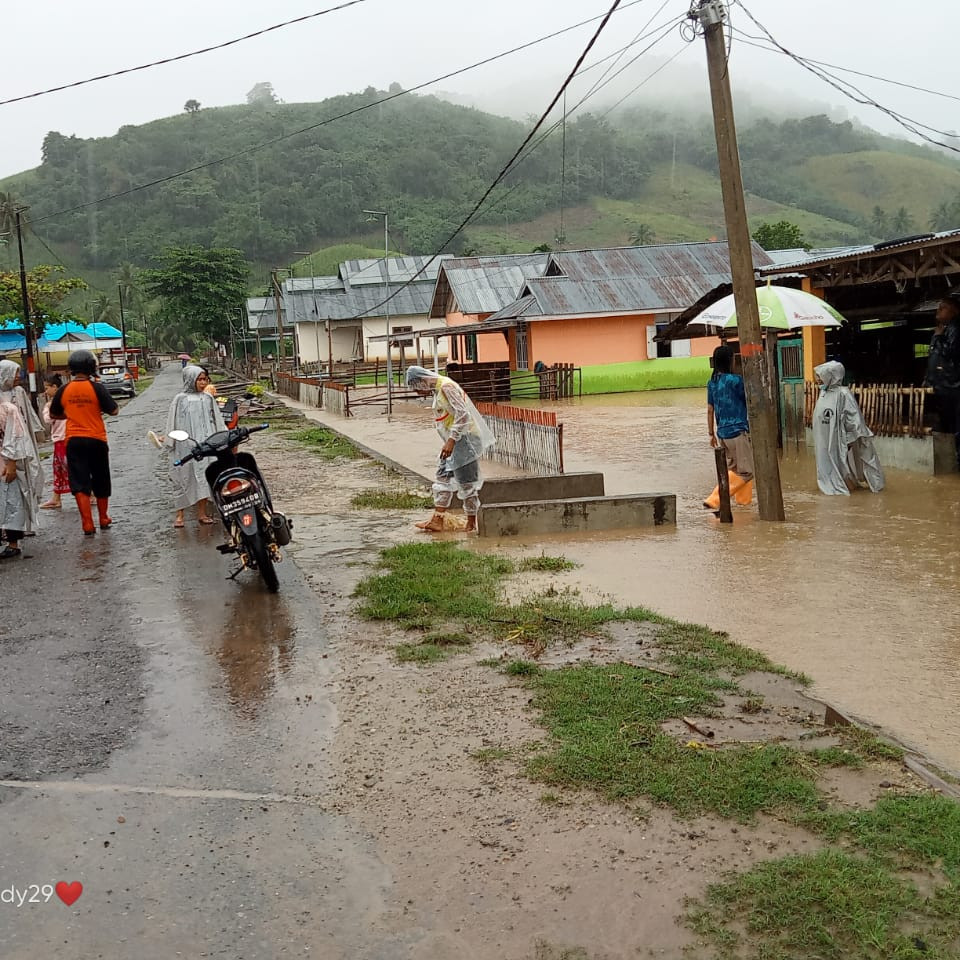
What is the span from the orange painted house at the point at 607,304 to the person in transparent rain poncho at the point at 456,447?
25.7 metres

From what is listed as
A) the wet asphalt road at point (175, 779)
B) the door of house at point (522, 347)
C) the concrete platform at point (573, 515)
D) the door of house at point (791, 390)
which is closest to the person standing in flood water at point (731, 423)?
the concrete platform at point (573, 515)

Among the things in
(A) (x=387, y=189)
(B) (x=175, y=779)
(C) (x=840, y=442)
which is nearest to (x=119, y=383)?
(C) (x=840, y=442)

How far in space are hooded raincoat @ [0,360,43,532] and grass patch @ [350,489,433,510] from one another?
336 cm

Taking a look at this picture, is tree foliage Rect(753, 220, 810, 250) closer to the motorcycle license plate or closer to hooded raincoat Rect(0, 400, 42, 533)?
hooded raincoat Rect(0, 400, 42, 533)

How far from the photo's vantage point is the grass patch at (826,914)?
290 centimetres

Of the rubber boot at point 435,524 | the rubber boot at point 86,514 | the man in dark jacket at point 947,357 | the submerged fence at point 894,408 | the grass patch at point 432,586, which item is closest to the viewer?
the grass patch at point 432,586

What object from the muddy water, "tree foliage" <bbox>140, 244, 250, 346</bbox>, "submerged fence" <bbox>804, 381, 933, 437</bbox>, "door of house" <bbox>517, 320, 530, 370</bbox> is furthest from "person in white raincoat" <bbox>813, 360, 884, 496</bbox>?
"tree foliage" <bbox>140, 244, 250, 346</bbox>

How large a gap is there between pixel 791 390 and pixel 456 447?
858 centimetres

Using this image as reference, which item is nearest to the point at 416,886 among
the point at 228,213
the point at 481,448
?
the point at 481,448

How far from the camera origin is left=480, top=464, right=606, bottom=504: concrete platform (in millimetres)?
10750

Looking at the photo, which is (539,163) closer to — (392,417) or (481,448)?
(392,417)

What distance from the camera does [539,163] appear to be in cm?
14150

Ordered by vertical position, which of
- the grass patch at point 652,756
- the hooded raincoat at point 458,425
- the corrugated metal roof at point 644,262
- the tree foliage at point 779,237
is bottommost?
the grass patch at point 652,756

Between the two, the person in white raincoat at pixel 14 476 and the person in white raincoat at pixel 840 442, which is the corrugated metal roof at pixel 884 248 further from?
the person in white raincoat at pixel 14 476
